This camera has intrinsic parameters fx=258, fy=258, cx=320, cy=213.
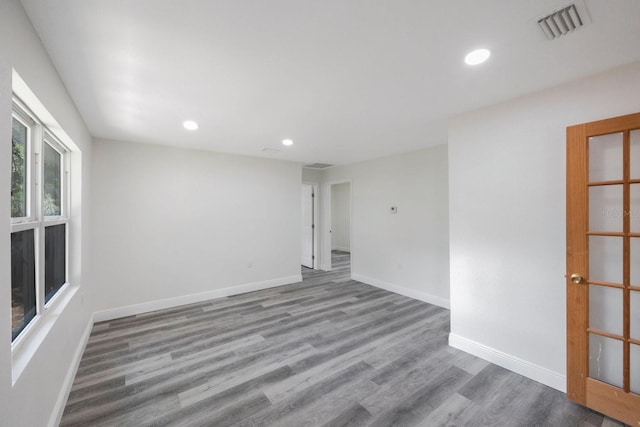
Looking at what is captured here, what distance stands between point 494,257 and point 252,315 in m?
3.07

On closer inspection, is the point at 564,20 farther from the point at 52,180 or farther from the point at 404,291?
the point at 404,291

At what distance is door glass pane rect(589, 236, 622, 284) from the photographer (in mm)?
1854

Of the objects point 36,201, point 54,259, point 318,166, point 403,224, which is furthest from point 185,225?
point 403,224

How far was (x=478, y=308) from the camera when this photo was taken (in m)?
2.61

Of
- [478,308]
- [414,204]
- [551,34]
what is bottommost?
[478,308]

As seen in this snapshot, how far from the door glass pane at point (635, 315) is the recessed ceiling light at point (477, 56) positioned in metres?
1.91

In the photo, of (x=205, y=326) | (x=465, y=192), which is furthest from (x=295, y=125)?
(x=205, y=326)

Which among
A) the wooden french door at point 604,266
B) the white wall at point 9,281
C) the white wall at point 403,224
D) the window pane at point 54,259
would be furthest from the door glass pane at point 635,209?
the window pane at point 54,259

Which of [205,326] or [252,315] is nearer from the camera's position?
[205,326]

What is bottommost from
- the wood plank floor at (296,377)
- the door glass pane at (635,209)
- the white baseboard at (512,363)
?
the wood plank floor at (296,377)

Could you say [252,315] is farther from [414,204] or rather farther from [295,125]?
[414,204]

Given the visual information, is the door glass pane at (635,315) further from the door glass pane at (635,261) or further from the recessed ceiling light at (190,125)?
the recessed ceiling light at (190,125)

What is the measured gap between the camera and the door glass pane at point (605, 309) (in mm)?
1849

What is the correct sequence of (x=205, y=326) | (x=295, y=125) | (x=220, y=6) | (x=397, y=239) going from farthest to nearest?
(x=397, y=239) → (x=205, y=326) → (x=295, y=125) → (x=220, y=6)
